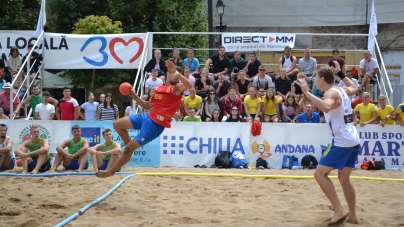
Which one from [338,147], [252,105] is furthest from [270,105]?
[338,147]

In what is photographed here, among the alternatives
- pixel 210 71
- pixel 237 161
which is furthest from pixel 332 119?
pixel 210 71

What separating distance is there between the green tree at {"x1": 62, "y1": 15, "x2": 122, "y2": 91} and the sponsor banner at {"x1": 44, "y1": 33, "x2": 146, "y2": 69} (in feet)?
7.99

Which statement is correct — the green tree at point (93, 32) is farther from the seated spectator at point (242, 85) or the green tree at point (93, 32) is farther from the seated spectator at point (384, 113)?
the seated spectator at point (384, 113)

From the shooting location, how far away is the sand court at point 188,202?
6496 millimetres

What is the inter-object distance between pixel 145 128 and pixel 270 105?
6.21m

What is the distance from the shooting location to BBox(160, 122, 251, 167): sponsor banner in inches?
486

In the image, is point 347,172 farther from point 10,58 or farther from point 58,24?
point 58,24

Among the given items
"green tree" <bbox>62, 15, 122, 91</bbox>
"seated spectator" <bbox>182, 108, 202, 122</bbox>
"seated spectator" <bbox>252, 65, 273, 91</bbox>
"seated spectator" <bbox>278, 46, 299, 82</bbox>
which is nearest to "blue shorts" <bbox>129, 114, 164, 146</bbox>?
"seated spectator" <bbox>182, 108, 202, 122</bbox>

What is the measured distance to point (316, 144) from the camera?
1236 centimetres

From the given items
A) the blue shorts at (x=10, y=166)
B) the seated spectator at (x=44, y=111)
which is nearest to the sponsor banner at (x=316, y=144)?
the seated spectator at (x=44, y=111)

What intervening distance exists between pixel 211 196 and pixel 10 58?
850cm

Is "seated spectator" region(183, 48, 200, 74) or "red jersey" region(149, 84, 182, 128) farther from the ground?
"seated spectator" region(183, 48, 200, 74)

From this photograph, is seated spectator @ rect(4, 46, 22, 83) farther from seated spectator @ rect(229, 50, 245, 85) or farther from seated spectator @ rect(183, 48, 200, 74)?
seated spectator @ rect(229, 50, 245, 85)

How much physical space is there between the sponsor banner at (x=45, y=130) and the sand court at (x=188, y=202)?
8.52ft
